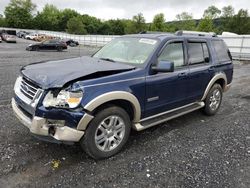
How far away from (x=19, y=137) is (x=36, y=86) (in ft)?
4.33

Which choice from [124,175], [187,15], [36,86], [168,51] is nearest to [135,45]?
[168,51]

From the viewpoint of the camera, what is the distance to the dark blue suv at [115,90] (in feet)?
10.5

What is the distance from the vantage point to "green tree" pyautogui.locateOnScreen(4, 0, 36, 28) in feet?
267

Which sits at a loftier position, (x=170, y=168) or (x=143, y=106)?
(x=143, y=106)

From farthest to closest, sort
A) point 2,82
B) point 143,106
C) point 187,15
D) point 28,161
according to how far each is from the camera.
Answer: point 187,15 → point 2,82 → point 143,106 → point 28,161

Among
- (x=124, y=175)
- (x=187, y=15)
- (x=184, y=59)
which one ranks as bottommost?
(x=124, y=175)

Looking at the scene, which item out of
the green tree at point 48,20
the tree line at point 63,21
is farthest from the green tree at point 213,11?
the green tree at point 48,20

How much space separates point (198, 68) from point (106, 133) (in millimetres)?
2407

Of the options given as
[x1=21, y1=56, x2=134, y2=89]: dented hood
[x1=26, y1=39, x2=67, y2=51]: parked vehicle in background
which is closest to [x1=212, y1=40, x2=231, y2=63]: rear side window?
[x1=21, y1=56, x2=134, y2=89]: dented hood

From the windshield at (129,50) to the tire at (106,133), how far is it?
1.01 m

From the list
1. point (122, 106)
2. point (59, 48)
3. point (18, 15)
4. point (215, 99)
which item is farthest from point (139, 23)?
point (18, 15)

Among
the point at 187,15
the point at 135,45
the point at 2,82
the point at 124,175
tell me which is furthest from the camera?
the point at 187,15

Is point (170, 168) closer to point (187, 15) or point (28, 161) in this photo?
point (28, 161)

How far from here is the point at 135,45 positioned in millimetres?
4477
